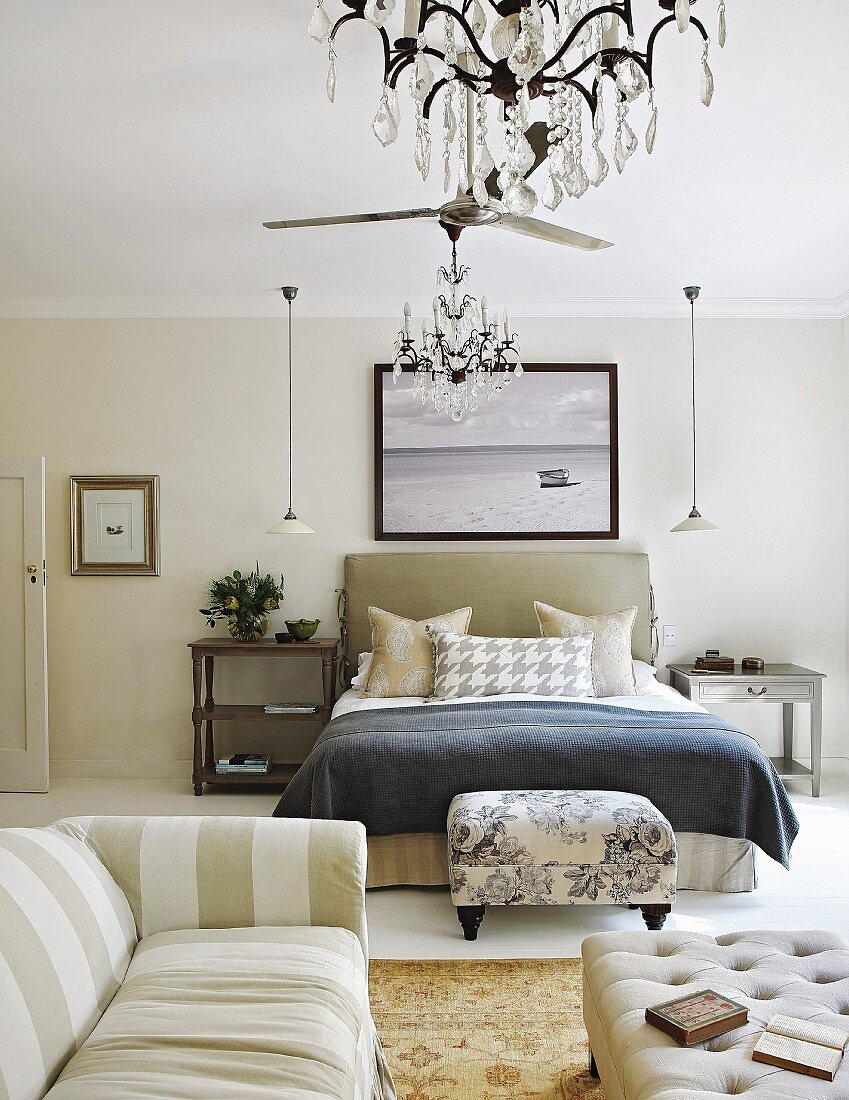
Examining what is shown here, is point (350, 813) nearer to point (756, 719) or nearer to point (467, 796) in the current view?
point (467, 796)

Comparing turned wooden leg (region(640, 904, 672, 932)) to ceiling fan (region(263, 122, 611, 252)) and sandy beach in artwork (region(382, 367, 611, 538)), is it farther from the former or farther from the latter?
sandy beach in artwork (region(382, 367, 611, 538))

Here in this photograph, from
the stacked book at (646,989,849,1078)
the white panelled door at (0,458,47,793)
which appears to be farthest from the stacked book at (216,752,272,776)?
the stacked book at (646,989,849,1078)

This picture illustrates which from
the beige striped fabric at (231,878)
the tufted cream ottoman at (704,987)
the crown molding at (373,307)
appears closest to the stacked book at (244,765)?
the crown molding at (373,307)

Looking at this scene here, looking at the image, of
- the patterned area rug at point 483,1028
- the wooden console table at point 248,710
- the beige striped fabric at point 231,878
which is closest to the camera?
the beige striped fabric at point 231,878

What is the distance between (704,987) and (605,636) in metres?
2.72

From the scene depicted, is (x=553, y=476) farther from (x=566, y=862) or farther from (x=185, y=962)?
(x=185, y=962)

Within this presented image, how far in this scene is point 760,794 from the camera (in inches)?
129

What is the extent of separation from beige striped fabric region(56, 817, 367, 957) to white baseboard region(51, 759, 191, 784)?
3.13 m

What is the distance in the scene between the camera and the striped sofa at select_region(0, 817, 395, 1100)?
1.43m

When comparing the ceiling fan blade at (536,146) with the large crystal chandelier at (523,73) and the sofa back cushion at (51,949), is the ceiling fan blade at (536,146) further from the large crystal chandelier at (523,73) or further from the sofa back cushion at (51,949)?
the sofa back cushion at (51,949)

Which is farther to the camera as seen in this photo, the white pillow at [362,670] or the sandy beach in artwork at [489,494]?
the sandy beach in artwork at [489,494]

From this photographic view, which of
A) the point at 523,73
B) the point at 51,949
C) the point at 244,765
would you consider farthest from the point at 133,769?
the point at 523,73

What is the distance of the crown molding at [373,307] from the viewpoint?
5027 millimetres

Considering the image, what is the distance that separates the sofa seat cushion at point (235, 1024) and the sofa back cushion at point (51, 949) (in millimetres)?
45
